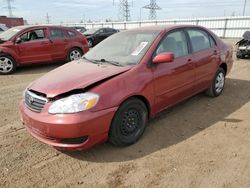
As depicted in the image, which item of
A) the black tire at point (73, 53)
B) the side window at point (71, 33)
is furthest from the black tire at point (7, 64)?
the side window at point (71, 33)

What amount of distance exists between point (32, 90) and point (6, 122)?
4.63 ft

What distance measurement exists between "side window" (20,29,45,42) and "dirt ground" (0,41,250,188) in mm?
4778

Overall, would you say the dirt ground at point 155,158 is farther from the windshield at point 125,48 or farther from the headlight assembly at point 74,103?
the windshield at point 125,48

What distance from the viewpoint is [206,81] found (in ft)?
15.9

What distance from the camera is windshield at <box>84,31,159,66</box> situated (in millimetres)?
3617

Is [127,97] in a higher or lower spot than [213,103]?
higher

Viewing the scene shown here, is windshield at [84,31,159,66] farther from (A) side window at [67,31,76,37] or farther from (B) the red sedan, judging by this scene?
(A) side window at [67,31,76,37]

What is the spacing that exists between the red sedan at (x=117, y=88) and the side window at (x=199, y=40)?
0.02 meters

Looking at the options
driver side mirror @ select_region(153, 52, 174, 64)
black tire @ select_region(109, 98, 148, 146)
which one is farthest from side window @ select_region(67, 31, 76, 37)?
black tire @ select_region(109, 98, 148, 146)

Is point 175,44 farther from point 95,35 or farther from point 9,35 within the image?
point 95,35

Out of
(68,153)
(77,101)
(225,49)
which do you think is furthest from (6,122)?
(225,49)

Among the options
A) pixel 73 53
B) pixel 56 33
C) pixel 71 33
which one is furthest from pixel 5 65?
pixel 71 33

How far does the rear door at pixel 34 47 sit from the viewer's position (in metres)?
8.33

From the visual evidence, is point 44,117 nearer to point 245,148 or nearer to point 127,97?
point 127,97
